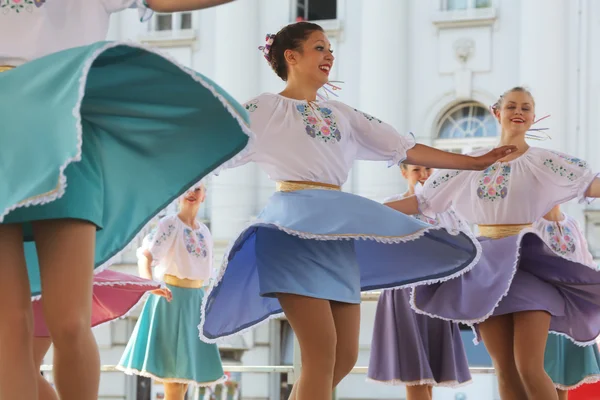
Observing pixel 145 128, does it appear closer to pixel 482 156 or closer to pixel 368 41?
pixel 482 156

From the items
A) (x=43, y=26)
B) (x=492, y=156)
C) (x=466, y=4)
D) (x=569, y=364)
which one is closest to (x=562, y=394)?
(x=569, y=364)

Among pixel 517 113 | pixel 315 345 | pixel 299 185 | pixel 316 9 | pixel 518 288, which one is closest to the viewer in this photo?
pixel 315 345

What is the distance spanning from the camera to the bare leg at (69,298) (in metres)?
2.38

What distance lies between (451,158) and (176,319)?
2873 mm

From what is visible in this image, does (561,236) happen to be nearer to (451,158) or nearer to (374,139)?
(451,158)

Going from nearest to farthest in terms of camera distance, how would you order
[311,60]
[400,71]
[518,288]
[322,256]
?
[322,256], [311,60], [518,288], [400,71]

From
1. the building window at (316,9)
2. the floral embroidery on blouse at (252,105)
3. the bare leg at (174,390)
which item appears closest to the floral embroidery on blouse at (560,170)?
the floral embroidery on blouse at (252,105)

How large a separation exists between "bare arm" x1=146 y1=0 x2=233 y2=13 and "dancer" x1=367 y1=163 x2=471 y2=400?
2.69 meters

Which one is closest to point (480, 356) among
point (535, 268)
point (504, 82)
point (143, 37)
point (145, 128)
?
point (504, 82)

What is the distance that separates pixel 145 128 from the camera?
8.89 ft

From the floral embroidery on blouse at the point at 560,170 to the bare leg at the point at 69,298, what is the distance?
7.68 ft

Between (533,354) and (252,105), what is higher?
(252,105)

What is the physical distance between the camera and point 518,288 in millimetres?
4133

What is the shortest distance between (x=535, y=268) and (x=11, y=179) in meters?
2.38
